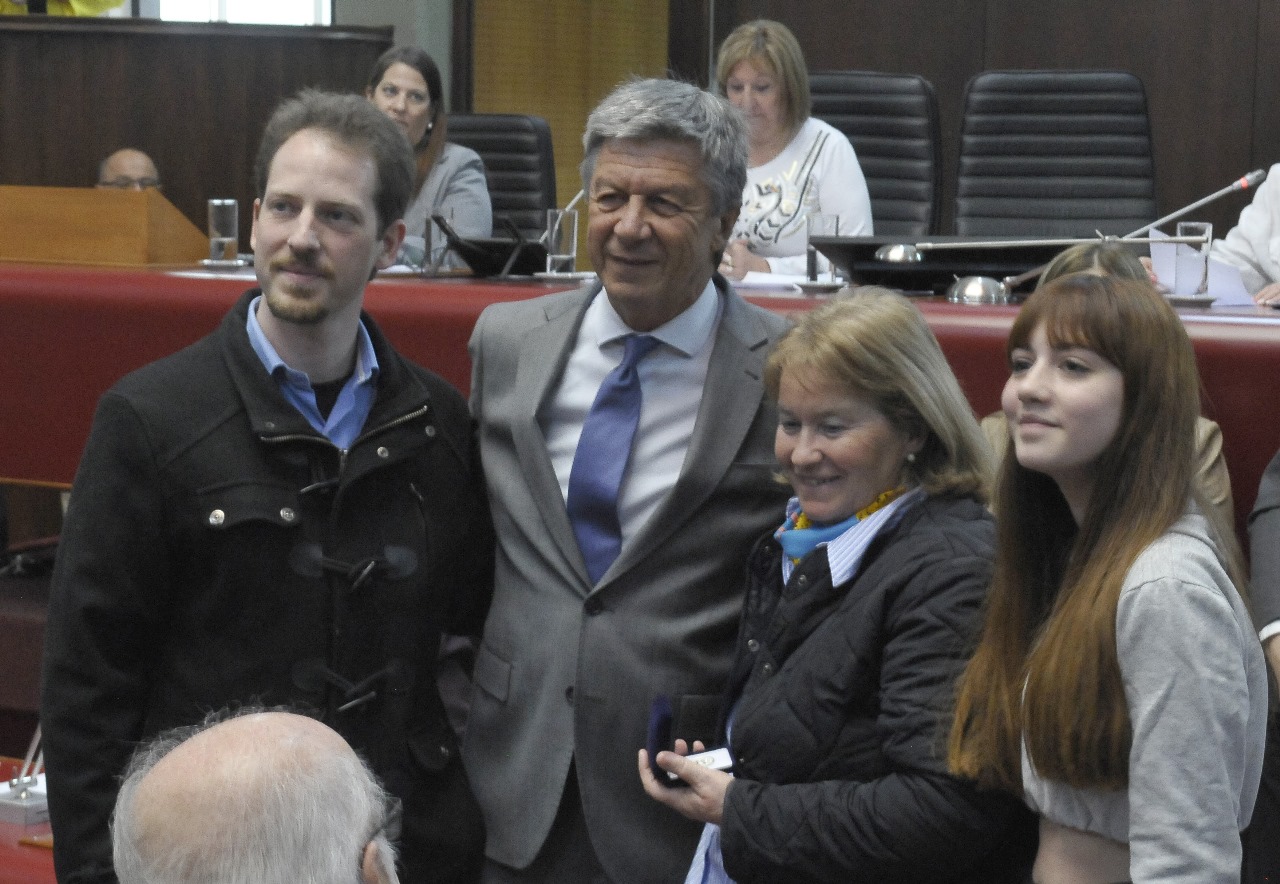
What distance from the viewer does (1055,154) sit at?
15.2ft

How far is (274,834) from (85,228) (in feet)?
7.64

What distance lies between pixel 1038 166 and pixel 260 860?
3.89 metres

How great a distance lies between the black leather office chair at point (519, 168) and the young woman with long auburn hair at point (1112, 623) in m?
3.60

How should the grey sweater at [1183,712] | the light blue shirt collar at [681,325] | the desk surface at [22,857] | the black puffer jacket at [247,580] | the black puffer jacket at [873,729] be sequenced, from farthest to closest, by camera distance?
the desk surface at [22,857]
the light blue shirt collar at [681,325]
the black puffer jacket at [247,580]
the black puffer jacket at [873,729]
the grey sweater at [1183,712]

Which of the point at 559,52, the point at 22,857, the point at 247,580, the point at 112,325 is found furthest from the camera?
the point at 559,52

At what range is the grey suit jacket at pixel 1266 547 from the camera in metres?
2.08

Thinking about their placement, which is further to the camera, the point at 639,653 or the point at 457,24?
the point at 457,24

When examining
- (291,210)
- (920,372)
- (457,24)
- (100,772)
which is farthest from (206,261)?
(457,24)

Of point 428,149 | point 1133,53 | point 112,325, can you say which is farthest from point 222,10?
point 112,325

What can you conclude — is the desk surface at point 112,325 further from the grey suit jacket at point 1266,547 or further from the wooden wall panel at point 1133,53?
the wooden wall panel at point 1133,53

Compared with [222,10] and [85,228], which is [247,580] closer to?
[85,228]

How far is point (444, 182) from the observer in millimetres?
4375

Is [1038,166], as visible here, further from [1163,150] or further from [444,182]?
[444,182]

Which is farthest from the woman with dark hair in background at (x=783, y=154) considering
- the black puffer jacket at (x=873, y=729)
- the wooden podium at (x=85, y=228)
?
the black puffer jacket at (x=873, y=729)
